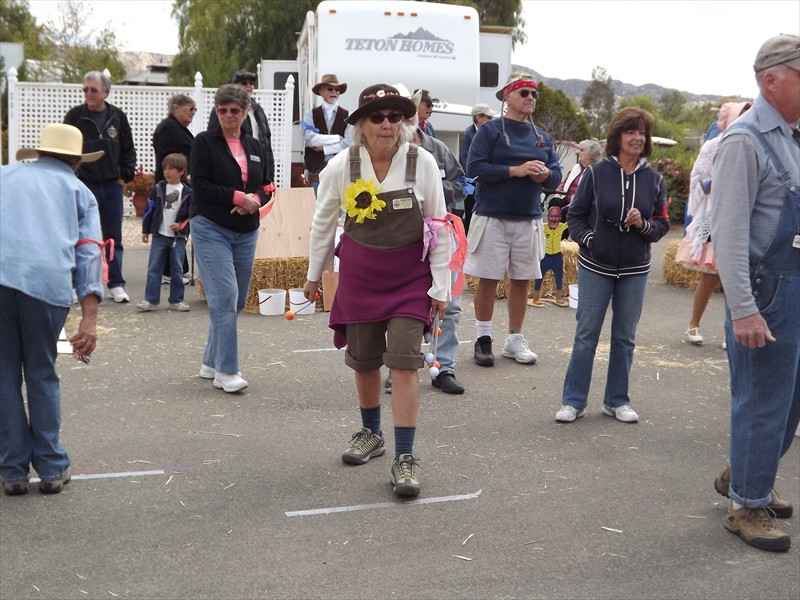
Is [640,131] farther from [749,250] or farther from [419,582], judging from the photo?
[419,582]

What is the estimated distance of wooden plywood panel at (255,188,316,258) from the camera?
34.3 feet

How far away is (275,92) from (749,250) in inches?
543

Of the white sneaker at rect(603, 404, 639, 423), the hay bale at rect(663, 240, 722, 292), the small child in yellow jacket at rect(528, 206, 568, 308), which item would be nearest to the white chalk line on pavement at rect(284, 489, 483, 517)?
the white sneaker at rect(603, 404, 639, 423)

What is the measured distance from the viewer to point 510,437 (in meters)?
5.87

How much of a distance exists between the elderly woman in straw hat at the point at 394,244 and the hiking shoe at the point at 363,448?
1.21 ft

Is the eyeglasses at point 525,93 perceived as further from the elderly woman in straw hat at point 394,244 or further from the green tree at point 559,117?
the green tree at point 559,117

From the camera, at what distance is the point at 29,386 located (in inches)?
186

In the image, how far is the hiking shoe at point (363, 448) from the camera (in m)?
5.29

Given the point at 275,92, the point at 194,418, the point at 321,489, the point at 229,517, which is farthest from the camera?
the point at 275,92

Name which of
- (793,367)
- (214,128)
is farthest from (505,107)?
(793,367)

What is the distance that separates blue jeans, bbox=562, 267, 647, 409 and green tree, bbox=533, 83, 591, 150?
2402cm

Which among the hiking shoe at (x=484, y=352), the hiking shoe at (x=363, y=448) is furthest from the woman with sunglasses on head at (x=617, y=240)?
the hiking shoe at (x=484, y=352)

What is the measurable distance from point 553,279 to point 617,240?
482 centimetres

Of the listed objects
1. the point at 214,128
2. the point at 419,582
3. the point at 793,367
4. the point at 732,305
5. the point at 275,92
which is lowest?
the point at 419,582
